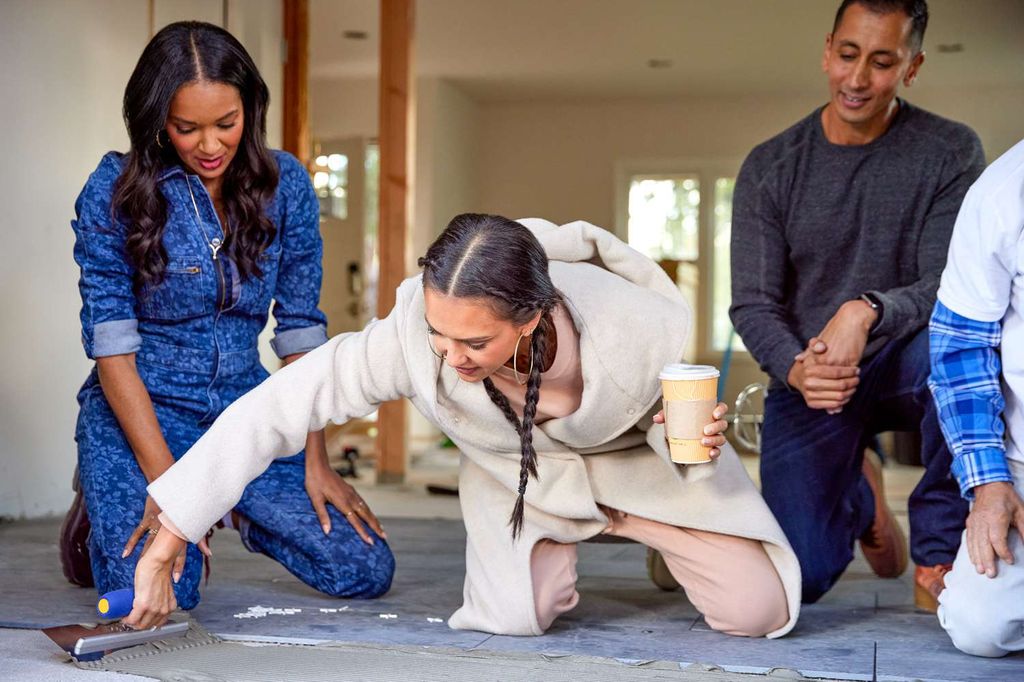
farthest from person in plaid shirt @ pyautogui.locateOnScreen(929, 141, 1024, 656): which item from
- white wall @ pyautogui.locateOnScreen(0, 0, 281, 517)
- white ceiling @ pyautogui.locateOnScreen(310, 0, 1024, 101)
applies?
white ceiling @ pyautogui.locateOnScreen(310, 0, 1024, 101)

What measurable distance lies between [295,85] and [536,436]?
361 centimetres

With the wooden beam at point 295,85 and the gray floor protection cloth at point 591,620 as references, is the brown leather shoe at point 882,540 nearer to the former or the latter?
the gray floor protection cloth at point 591,620

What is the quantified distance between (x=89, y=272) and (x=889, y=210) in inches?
67.8

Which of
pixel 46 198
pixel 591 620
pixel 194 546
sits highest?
pixel 46 198

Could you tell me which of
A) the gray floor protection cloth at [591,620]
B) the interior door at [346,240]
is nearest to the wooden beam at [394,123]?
the interior door at [346,240]

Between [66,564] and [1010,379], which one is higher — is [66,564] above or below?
below

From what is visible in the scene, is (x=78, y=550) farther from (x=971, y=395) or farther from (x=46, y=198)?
(x=971, y=395)

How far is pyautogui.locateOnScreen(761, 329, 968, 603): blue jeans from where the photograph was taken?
2.58 metres

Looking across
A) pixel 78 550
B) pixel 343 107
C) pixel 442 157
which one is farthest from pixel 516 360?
pixel 442 157

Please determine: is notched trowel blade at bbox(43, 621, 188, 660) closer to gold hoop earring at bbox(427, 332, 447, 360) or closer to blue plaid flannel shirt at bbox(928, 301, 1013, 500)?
gold hoop earring at bbox(427, 332, 447, 360)

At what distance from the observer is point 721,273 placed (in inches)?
402

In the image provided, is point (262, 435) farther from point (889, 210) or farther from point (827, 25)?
point (827, 25)

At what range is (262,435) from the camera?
6.89 ft

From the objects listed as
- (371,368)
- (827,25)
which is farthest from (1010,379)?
(827,25)
